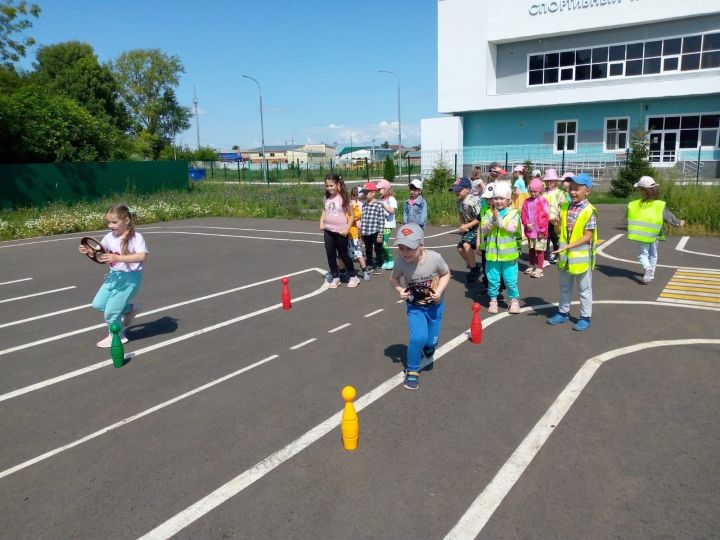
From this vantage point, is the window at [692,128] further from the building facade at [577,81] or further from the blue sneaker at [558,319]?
the blue sneaker at [558,319]

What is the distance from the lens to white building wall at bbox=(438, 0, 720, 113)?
1326 inches

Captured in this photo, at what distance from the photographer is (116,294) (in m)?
6.63

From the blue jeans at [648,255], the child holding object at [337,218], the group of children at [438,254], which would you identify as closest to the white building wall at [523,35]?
the group of children at [438,254]

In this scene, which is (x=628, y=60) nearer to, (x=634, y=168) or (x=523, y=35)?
(x=523, y=35)

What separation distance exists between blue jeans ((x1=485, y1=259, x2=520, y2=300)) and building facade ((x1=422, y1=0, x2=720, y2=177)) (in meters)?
29.5

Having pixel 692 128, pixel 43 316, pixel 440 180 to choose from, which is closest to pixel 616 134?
pixel 692 128

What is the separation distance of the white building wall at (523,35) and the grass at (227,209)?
13.9m

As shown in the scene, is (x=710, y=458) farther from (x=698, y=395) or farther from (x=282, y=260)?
(x=282, y=260)

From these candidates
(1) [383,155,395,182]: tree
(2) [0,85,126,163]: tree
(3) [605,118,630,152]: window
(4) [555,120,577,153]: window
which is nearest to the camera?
(2) [0,85,126,163]: tree

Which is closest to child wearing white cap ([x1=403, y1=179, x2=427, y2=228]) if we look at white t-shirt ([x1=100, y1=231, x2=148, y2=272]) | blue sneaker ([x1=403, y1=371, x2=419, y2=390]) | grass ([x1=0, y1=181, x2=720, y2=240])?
white t-shirt ([x1=100, y1=231, x2=148, y2=272])

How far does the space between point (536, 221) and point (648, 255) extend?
1.95 m

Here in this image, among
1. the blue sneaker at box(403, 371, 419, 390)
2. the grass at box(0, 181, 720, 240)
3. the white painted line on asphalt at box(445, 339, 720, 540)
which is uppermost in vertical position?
the grass at box(0, 181, 720, 240)

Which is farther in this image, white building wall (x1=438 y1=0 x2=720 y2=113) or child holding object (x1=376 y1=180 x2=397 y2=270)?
white building wall (x1=438 y1=0 x2=720 y2=113)

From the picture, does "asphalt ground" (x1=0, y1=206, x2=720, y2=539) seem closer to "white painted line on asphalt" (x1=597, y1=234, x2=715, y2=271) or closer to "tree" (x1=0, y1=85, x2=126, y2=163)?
"white painted line on asphalt" (x1=597, y1=234, x2=715, y2=271)
